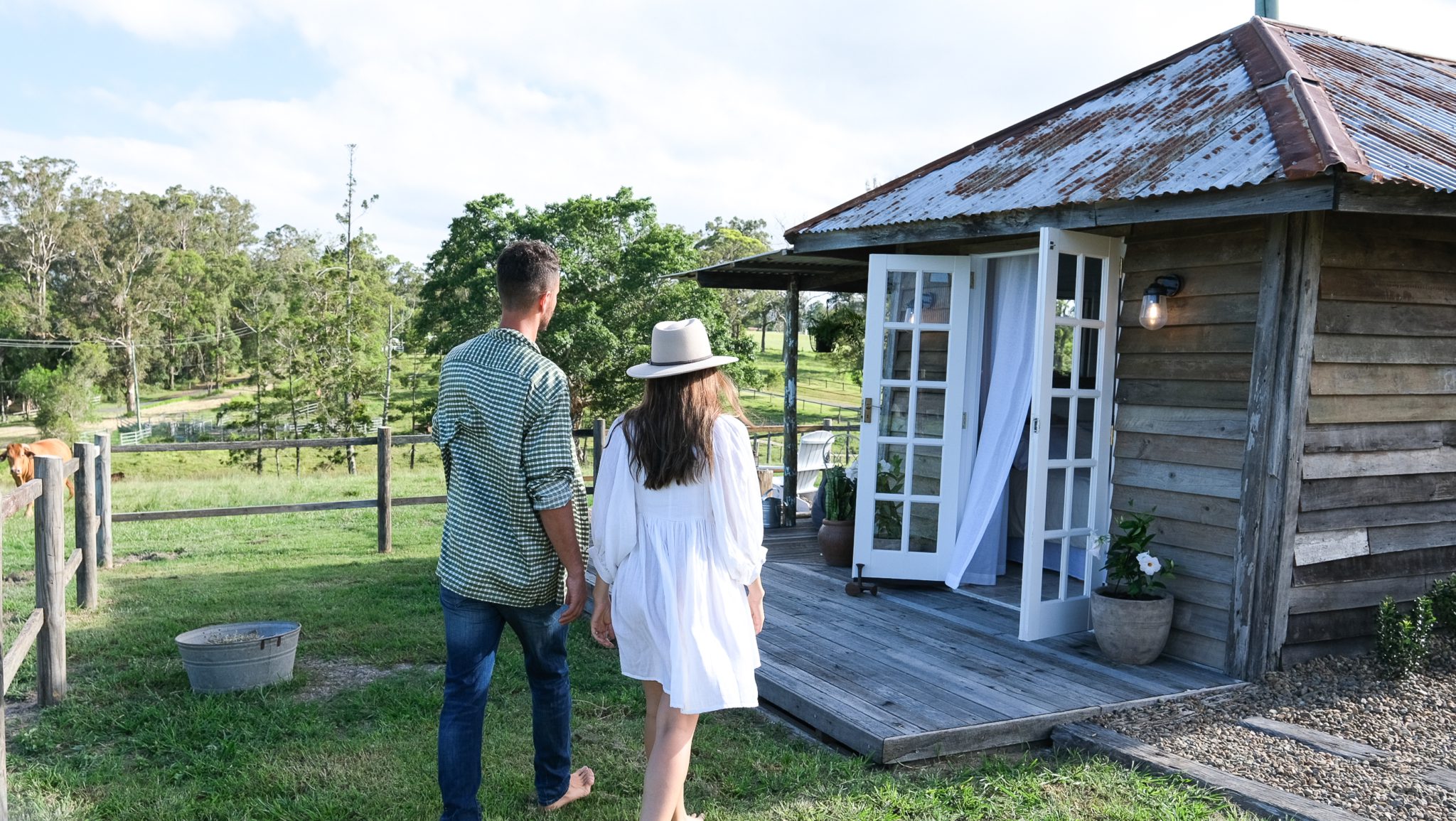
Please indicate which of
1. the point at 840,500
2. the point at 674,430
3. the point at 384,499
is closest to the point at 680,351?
Result: the point at 674,430

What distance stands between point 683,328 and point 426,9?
8077 millimetres

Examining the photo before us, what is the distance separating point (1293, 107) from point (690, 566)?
3.50 metres

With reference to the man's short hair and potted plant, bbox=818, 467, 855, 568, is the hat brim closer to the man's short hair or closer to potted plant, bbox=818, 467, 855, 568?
the man's short hair

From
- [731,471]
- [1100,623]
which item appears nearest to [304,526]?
[1100,623]

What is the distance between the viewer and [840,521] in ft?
21.0

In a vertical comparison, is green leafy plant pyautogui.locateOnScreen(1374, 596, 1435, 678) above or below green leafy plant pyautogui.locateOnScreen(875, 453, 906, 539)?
below

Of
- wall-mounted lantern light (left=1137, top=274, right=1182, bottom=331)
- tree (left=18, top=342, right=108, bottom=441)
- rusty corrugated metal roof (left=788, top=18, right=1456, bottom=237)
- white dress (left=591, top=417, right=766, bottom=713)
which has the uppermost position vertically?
rusty corrugated metal roof (left=788, top=18, right=1456, bottom=237)

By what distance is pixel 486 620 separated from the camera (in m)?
2.76

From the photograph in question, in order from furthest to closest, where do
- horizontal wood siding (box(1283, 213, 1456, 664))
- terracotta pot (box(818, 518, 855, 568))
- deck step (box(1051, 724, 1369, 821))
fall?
terracotta pot (box(818, 518, 855, 568)) → horizontal wood siding (box(1283, 213, 1456, 664)) → deck step (box(1051, 724, 1369, 821))

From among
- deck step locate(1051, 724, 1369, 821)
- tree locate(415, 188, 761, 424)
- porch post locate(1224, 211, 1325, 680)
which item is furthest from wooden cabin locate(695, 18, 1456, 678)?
tree locate(415, 188, 761, 424)

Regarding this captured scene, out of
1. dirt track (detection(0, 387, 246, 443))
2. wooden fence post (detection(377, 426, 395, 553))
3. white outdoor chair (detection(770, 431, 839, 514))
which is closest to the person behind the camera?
wooden fence post (detection(377, 426, 395, 553))

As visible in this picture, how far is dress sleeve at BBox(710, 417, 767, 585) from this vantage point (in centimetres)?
249

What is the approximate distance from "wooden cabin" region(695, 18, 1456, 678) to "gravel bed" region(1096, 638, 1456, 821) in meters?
0.18

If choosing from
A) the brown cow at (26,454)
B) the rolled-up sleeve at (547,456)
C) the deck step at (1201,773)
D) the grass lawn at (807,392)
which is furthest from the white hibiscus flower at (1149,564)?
the grass lawn at (807,392)
